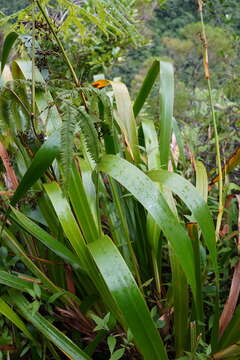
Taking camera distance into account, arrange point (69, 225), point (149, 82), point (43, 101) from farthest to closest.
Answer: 1. point (149, 82)
2. point (43, 101)
3. point (69, 225)

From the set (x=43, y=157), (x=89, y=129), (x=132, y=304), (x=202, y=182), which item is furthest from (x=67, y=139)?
(x=202, y=182)

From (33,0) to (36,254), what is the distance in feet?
1.86

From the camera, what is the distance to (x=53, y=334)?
75cm

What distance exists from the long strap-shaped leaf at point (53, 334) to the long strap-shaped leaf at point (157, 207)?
0.26 metres

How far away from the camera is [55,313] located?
87 cm

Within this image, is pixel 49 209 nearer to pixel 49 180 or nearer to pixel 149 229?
pixel 49 180

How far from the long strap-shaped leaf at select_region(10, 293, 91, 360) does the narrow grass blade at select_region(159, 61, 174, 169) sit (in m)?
0.44

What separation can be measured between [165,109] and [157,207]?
407mm

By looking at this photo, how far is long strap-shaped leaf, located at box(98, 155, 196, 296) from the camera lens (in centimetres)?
65

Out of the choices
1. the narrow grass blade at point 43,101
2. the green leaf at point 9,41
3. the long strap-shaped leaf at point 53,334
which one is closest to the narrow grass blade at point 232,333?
the long strap-shaped leaf at point 53,334

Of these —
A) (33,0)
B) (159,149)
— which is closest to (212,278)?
(159,149)

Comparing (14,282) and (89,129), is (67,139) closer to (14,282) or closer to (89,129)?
(89,129)

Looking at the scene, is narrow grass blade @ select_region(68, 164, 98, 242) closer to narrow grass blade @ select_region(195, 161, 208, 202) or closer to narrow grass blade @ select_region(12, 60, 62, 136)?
narrow grass blade @ select_region(12, 60, 62, 136)

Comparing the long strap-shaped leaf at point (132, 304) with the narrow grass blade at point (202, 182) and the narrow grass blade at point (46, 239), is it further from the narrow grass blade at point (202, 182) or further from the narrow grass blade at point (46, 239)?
the narrow grass blade at point (202, 182)
